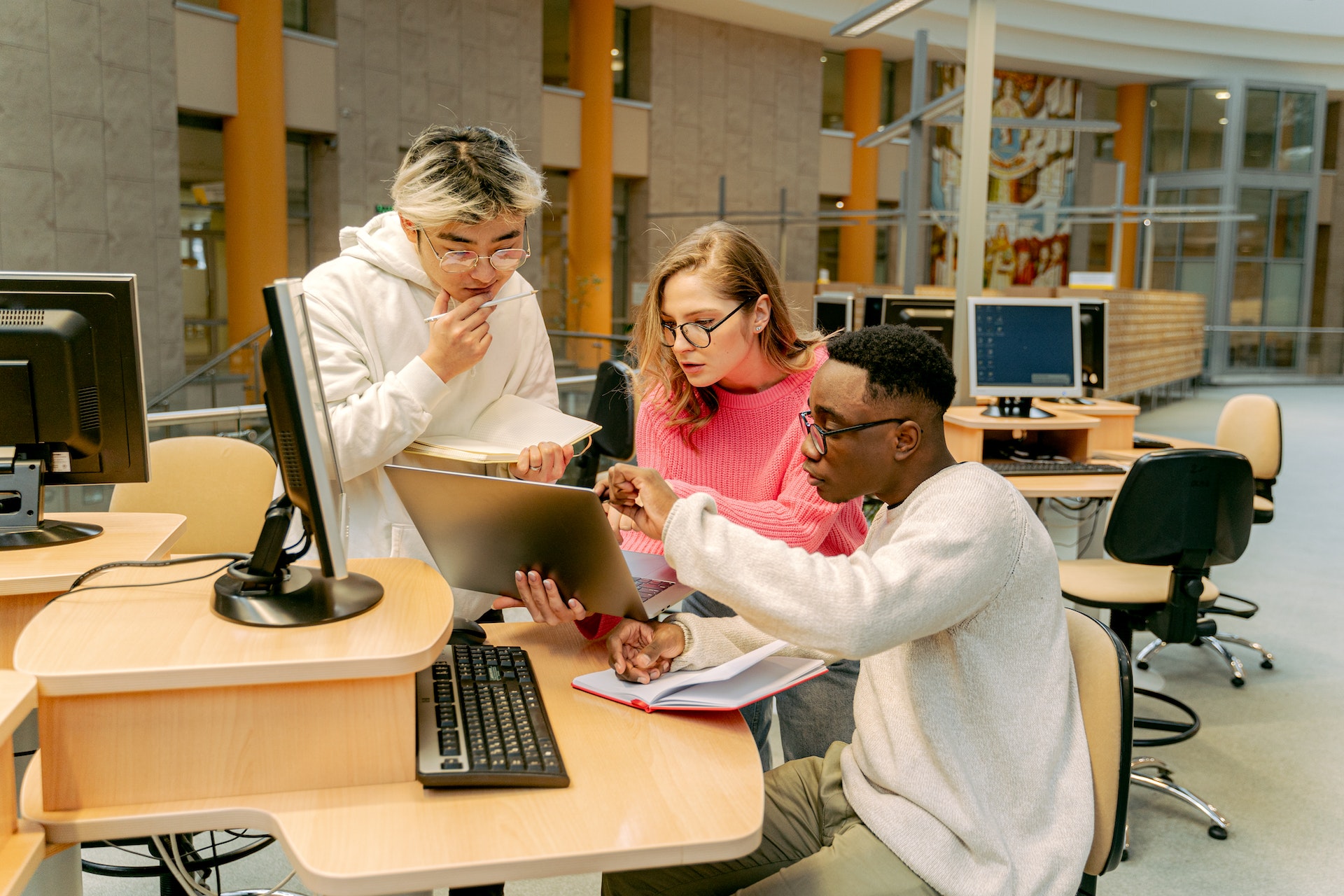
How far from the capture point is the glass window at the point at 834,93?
15.4 m

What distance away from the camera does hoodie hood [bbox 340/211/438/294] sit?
5.92ft

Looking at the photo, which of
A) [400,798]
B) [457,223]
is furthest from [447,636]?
[457,223]

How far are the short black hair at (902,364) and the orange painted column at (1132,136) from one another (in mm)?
16749

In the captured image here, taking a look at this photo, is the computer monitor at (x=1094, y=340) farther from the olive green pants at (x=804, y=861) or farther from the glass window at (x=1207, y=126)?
the glass window at (x=1207, y=126)

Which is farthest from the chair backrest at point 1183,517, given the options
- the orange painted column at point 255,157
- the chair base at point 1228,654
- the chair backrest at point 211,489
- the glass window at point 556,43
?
the glass window at point 556,43

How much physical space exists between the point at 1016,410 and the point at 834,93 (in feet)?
40.8

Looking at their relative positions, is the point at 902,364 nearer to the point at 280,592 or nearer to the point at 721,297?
the point at 721,297

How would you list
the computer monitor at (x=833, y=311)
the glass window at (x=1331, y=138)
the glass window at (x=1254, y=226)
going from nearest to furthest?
the computer monitor at (x=833, y=311)
the glass window at (x=1254, y=226)
the glass window at (x=1331, y=138)

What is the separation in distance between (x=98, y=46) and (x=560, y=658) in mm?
8107

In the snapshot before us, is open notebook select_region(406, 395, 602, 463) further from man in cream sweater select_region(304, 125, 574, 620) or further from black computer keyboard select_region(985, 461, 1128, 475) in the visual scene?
black computer keyboard select_region(985, 461, 1128, 475)

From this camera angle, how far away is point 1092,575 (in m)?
3.17

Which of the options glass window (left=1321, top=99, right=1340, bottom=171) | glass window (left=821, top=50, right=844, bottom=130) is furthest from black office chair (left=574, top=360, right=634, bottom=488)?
glass window (left=1321, top=99, right=1340, bottom=171)

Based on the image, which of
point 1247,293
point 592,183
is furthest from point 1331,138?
point 592,183

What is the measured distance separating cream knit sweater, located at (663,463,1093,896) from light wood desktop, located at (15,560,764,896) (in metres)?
0.21
